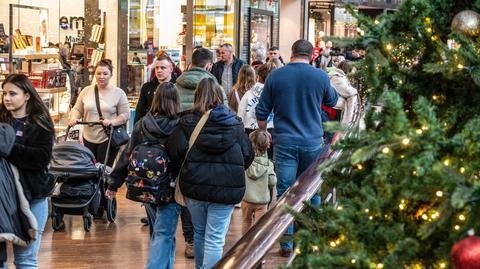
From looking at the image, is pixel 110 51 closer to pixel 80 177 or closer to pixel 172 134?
pixel 80 177

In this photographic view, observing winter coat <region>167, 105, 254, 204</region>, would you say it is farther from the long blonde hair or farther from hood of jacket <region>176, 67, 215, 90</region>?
hood of jacket <region>176, 67, 215, 90</region>

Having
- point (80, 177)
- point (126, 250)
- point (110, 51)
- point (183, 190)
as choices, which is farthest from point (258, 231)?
point (110, 51)

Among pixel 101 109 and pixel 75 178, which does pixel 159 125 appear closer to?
pixel 75 178

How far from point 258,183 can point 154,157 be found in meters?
1.58

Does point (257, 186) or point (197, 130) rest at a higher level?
point (197, 130)

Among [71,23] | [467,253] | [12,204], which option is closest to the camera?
[467,253]

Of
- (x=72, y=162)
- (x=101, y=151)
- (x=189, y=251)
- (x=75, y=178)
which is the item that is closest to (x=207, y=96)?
(x=189, y=251)

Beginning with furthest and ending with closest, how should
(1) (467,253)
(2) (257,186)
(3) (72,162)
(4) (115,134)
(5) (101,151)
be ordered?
1. (5) (101,151)
2. (4) (115,134)
3. (3) (72,162)
4. (2) (257,186)
5. (1) (467,253)

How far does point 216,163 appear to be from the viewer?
18.1ft

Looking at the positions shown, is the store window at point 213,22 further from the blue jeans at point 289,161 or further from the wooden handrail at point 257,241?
the wooden handrail at point 257,241

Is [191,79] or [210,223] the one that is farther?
[191,79]

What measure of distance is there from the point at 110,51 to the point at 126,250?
5.47m

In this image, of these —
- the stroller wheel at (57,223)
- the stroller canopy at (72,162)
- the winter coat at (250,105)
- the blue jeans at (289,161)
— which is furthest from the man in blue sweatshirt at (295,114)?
the stroller wheel at (57,223)

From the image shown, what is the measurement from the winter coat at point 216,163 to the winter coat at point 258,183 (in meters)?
1.52
